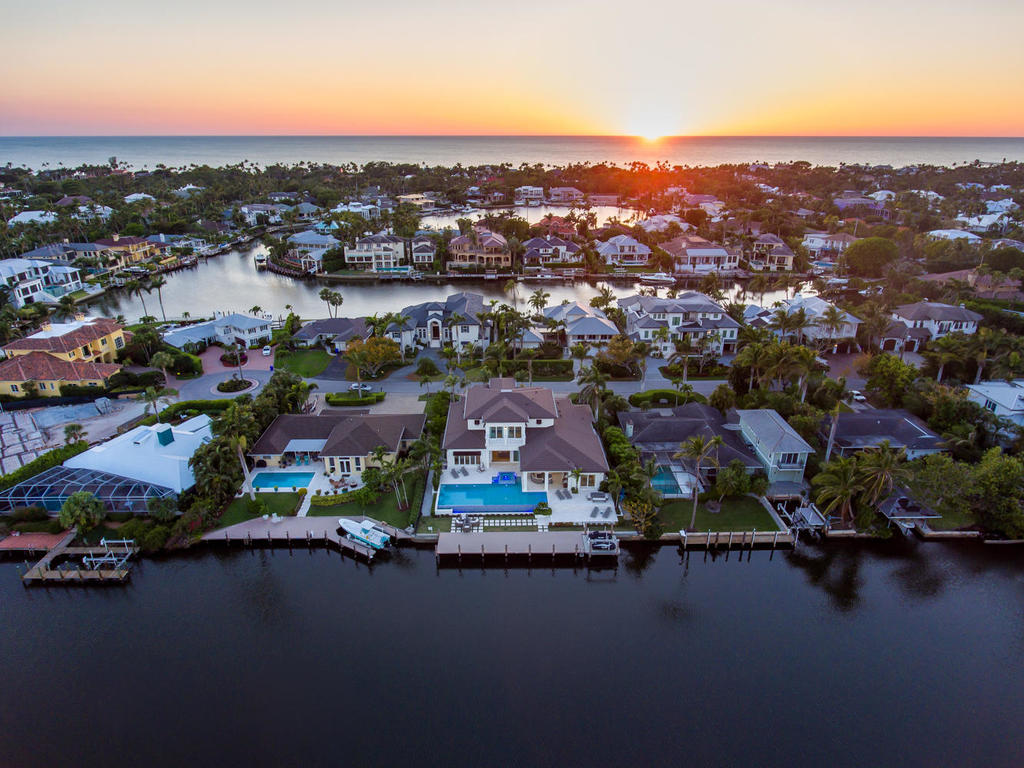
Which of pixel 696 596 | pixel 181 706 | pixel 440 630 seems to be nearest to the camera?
pixel 181 706

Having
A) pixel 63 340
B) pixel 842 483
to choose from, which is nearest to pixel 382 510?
pixel 842 483

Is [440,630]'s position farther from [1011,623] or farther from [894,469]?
[1011,623]

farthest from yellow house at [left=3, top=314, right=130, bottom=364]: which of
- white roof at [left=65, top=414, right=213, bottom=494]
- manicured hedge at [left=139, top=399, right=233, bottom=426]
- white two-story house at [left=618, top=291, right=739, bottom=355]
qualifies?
white two-story house at [left=618, top=291, right=739, bottom=355]

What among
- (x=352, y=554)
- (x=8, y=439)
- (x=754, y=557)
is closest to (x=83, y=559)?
(x=352, y=554)

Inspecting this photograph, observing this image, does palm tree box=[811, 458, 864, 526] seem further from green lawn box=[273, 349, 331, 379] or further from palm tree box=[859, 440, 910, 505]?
green lawn box=[273, 349, 331, 379]

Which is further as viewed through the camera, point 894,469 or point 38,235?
point 38,235

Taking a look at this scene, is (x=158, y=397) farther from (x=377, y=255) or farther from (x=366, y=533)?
(x=377, y=255)

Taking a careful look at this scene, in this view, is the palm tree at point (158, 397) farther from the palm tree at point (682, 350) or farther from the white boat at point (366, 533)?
the palm tree at point (682, 350)

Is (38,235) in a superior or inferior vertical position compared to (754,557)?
superior

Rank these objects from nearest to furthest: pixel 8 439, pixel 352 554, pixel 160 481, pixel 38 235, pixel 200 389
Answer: pixel 352 554 < pixel 160 481 < pixel 8 439 < pixel 200 389 < pixel 38 235
